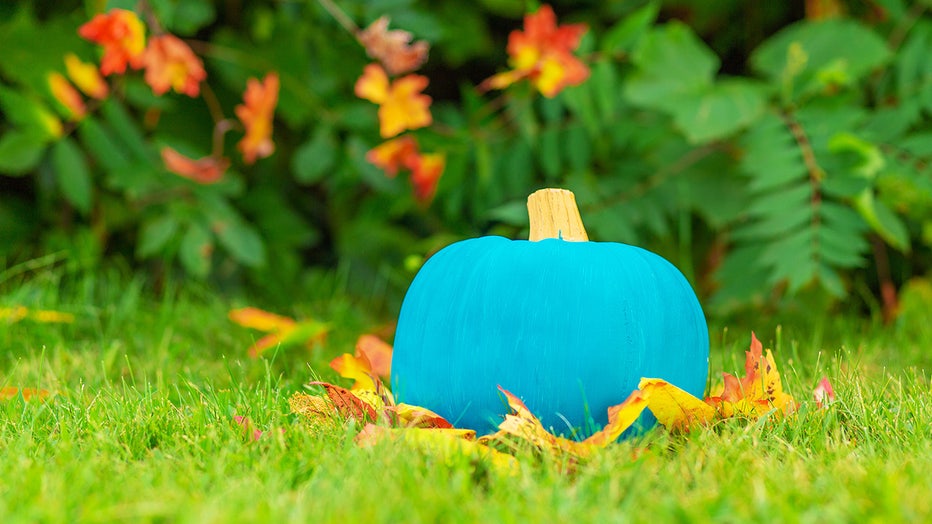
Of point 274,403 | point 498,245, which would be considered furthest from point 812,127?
point 274,403

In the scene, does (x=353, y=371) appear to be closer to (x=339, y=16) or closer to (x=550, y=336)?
(x=550, y=336)

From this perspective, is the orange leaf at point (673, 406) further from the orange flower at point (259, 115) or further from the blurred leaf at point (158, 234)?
the blurred leaf at point (158, 234)

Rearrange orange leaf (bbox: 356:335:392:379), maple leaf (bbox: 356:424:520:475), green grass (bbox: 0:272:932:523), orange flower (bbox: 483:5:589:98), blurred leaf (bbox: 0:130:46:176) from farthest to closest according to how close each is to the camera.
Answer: blurred leaf (bbox: 0:130:46:176) < orange flower (bbox: 483:5:589:98) < orange leaf (bbox: 356:335:392:379) < maple leaf (bbox: 356:424:520:475) < green grass (bbox: 0:272:932:523)

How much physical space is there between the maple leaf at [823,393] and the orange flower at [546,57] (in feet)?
3.27

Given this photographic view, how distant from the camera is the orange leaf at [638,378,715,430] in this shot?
132 centimetres

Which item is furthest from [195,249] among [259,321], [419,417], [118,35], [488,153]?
[419,417]

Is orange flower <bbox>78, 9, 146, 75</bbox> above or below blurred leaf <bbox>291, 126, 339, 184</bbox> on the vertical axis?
above

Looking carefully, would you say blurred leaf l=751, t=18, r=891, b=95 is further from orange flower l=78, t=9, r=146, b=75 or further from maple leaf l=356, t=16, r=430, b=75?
orange flower l=78, t=9, r=146, b=75

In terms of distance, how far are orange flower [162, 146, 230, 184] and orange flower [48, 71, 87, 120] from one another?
24 centimetres

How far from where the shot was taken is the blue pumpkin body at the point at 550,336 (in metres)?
1.37

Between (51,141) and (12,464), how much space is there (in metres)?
1.56

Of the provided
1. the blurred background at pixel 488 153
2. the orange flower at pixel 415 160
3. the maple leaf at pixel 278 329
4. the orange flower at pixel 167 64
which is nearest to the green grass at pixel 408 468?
→ the maple leaf at pixel 278 329

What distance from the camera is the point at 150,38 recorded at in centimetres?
225

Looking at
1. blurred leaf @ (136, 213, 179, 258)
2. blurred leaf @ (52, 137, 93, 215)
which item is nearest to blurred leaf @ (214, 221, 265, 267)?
blurred leaf @ (136, 213, 179, 258)
